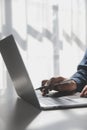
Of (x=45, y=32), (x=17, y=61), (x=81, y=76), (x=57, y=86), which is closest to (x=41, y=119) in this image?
(x=17, y=61)

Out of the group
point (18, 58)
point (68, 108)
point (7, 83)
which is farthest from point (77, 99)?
point (7, 83)

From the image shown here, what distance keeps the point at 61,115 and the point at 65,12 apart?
2.06m

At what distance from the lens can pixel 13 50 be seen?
86 centimetres

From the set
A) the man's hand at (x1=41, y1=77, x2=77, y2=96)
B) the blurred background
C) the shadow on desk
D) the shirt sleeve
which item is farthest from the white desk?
the blurred background

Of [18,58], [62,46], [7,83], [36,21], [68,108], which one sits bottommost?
Answer: [7,83]

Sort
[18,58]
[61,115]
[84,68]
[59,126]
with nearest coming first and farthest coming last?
[59,126] < [61,115] < [18,58] < [84,68]

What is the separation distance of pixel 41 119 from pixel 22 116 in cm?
7

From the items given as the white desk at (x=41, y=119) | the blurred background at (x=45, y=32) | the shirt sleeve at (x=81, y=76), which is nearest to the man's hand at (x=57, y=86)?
the shirt sleeve at (x=81, y=76)

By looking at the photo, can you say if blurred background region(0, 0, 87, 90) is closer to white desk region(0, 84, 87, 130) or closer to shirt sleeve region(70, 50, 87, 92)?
shirt sleeve region(70, 50, 87, 92)

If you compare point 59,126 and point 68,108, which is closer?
point 59,126

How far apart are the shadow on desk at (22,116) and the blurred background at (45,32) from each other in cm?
148

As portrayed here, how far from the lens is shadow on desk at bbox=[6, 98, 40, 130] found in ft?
2.02

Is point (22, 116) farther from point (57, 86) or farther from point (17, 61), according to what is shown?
point (57, 86)

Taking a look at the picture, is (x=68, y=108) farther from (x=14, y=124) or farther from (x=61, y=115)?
(x=14, y=124)
